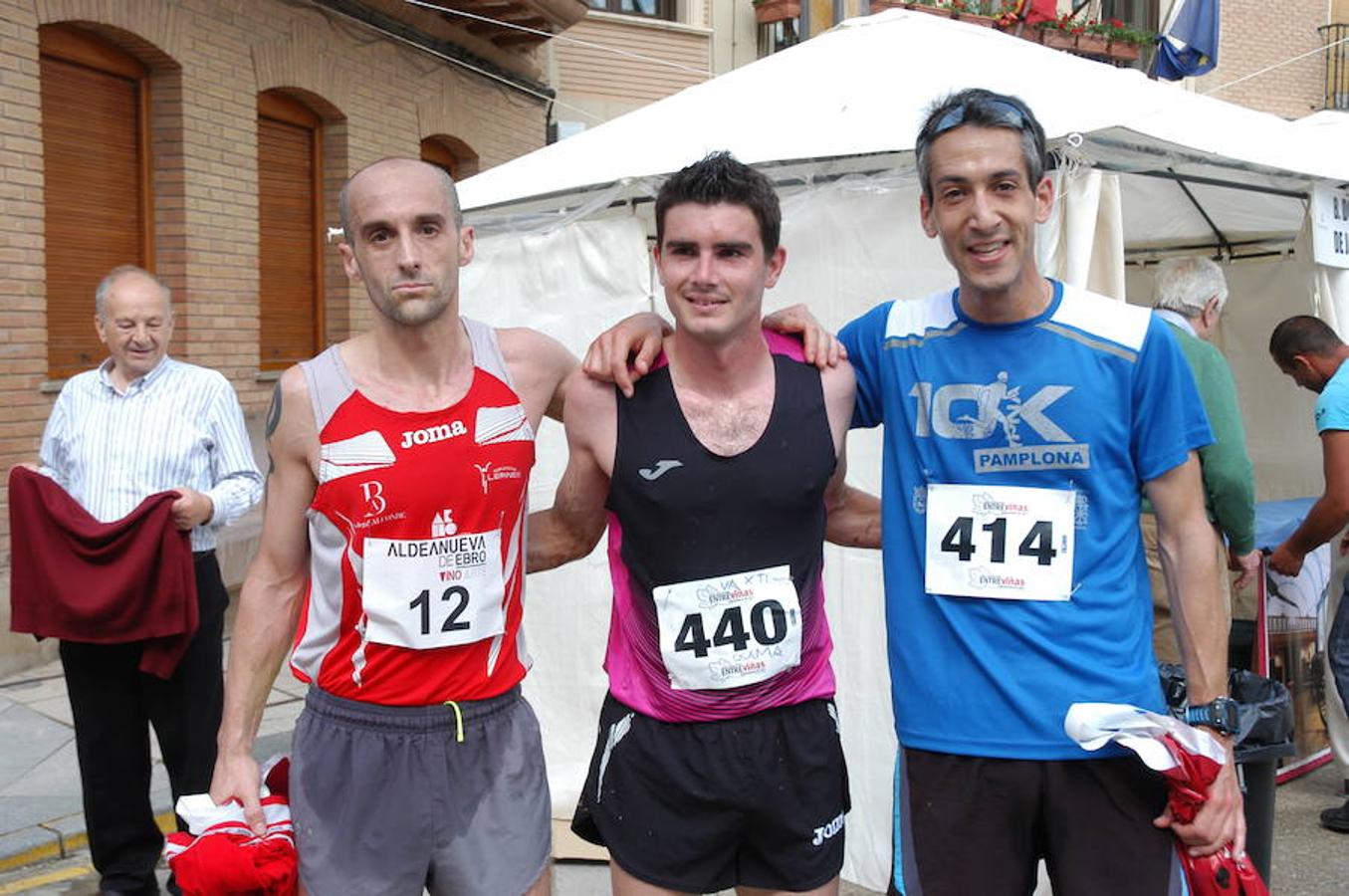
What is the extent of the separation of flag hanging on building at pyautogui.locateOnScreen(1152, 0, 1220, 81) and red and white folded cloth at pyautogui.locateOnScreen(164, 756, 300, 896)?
10327 mm

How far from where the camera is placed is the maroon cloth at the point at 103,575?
4.09 meters

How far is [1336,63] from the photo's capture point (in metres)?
19.7

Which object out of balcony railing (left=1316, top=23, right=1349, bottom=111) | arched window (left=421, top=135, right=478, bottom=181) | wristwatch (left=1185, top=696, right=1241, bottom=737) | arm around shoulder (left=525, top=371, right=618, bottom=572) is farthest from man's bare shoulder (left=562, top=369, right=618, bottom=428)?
balcony railing (left=1316, top=23, right=1349, bottom=111)

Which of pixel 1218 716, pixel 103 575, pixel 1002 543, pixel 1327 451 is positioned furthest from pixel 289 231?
pixel 1218 716

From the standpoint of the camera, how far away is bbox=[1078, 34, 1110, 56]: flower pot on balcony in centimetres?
1722

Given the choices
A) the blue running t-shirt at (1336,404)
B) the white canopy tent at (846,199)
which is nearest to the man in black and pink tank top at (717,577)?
the white canopy tent at (846,199)

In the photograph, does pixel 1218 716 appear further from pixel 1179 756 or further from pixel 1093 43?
pixel 1093 43

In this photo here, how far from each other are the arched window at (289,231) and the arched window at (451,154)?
5.89ft

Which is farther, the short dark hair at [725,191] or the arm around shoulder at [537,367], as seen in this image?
the arm around shoulder at [537,367]

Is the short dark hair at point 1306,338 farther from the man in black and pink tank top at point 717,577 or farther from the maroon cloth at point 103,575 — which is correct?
the maroon cloth at point 103,575

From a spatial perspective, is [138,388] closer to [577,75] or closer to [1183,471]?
[1183,471]

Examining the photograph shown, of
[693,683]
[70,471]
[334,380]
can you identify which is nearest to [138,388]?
[70,471]

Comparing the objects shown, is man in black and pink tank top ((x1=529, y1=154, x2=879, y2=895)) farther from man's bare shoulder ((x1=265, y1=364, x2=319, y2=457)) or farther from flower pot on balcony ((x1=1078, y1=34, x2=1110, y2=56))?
flower pot on balcony ((x1=1078, y1=34, x2=1110, y2=56))

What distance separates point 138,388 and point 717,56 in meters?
13.1
